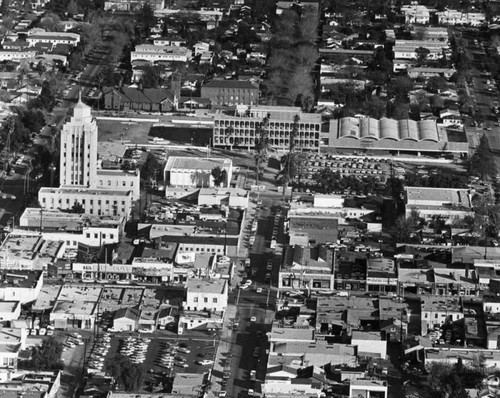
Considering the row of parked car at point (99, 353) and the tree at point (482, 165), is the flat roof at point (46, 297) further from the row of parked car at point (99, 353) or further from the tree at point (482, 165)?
the tree at point (482, 165)

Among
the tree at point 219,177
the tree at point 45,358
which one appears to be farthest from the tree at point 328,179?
the tree at point 45,358

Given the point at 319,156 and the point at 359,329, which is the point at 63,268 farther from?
the point at 319,156

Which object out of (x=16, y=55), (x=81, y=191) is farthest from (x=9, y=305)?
(x=16, y=55)

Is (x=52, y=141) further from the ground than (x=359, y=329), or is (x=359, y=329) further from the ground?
(x=52, y=141)

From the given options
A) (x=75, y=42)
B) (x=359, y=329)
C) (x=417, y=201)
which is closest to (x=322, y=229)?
(x=417, y=201)

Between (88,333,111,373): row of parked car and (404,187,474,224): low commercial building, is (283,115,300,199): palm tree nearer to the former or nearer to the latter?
(404,187,474,224): low commercial building
